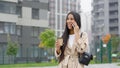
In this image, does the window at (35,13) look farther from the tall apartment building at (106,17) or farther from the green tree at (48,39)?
the tall apartment building at (106,17)

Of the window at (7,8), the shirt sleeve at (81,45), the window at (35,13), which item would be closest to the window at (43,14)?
the window at (35,13)

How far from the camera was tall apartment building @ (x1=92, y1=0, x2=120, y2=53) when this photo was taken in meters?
97.6

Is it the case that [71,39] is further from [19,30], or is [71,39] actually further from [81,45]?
[19,30]

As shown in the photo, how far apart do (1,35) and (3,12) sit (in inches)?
112

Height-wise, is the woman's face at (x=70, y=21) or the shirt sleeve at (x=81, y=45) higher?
the woman's face at (x=70, y=21)

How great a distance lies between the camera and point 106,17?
101000mm

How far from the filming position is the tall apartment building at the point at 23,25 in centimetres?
4606

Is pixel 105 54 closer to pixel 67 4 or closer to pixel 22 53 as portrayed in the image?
pixel 22 53

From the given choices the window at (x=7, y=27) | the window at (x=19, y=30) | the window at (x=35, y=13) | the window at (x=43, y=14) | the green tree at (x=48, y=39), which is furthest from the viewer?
the window at (x=43, y=14)

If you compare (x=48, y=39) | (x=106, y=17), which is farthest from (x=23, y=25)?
(x=106, y=17)

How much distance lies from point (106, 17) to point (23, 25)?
174 feet

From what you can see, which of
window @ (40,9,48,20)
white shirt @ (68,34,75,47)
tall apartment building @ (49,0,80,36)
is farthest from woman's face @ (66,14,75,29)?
tall apartment building @ (49,0,80,36)

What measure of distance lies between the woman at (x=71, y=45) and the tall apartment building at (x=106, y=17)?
3454 inches

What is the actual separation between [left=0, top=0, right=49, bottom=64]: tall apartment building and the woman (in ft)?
125
